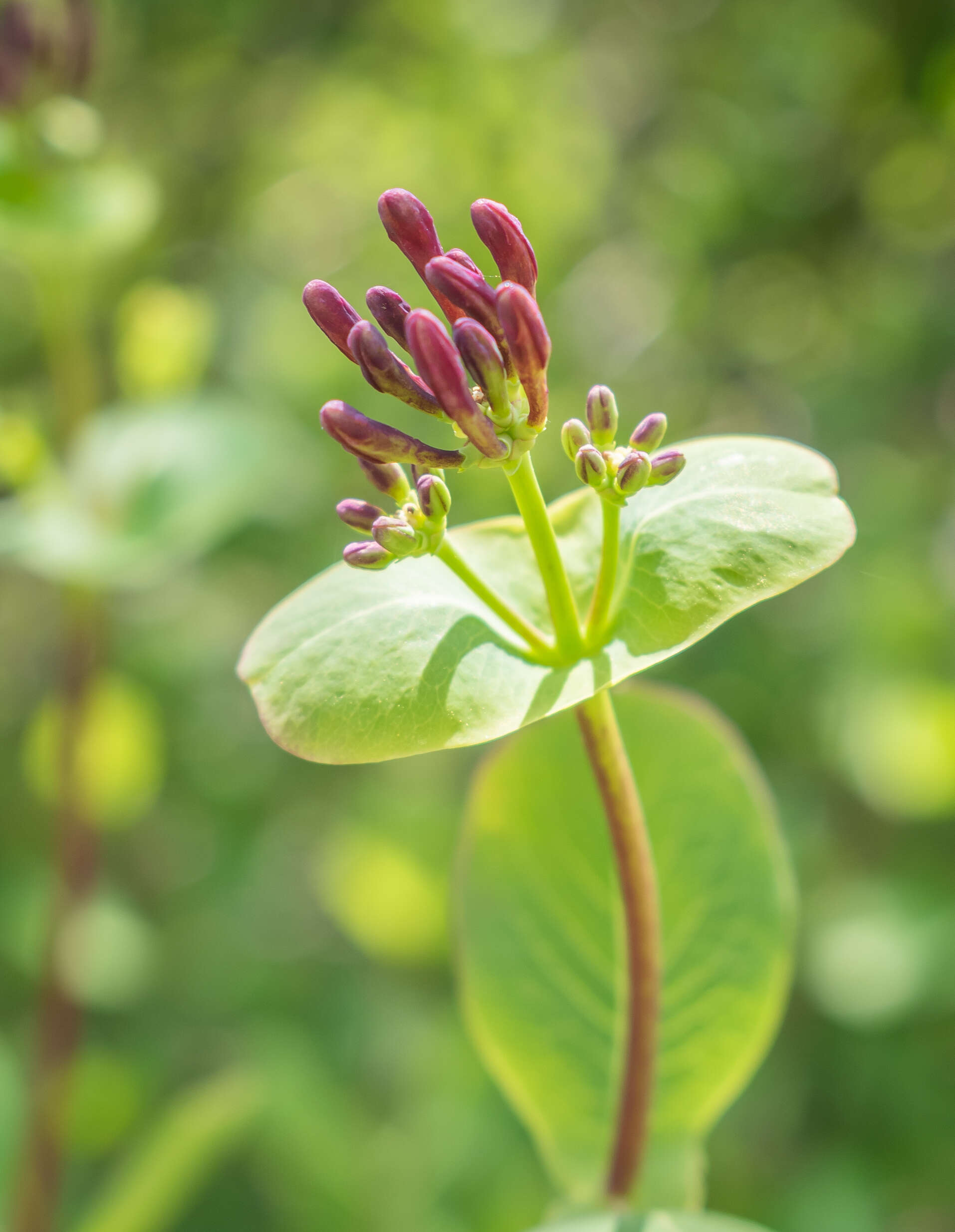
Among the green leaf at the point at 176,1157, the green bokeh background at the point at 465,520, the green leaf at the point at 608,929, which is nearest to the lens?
the green leaf at the point at 608,929

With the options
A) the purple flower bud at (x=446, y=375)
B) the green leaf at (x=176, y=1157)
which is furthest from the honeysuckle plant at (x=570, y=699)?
the green leaf at (x=176, y=1157)

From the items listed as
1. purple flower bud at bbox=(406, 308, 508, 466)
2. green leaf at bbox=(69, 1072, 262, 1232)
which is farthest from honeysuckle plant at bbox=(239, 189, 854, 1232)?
green leaf at bbox=(69, 1072, 262, 1232)

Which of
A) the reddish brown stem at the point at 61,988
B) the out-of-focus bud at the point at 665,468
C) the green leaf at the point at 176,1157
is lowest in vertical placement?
the green leaf at the point at 176,1157

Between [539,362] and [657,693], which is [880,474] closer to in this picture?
[657,693]

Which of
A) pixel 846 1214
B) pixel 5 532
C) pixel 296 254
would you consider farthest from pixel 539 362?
pixel 296 254

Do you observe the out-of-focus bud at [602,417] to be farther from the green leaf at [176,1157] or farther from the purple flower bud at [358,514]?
the green leaf at [176,1157]

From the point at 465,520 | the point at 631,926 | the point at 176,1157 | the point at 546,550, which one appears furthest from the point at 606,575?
the point at 465,520

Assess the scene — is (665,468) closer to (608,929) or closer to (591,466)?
(591,466)

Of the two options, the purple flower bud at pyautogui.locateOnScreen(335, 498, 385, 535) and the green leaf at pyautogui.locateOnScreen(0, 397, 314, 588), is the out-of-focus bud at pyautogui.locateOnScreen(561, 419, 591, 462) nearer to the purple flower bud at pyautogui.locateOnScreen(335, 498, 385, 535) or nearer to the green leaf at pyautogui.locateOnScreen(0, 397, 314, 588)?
the purple flower bud at pyautogui.locateOnScreen(335, 498, 385, 535)
